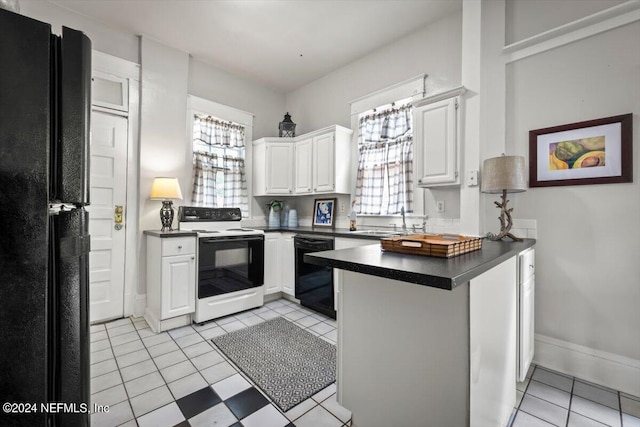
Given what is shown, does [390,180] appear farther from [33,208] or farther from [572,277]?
[33,208]

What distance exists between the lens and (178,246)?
281 cm

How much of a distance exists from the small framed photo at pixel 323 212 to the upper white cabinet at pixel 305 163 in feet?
0.96

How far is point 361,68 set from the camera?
3.69 m

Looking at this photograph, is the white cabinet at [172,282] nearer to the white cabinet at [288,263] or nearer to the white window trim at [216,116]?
the white window trim at [216,116]

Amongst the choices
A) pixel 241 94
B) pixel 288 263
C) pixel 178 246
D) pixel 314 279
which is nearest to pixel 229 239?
pixel 178 246

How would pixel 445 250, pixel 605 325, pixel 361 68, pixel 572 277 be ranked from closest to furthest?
pixel 445 250 → pixel 605 325 → pixel 572 277 → pixel 361 68

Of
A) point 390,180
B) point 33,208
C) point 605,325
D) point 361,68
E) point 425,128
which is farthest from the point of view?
point 361,68

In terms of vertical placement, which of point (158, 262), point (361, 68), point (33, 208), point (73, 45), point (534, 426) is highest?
point (361, 68)

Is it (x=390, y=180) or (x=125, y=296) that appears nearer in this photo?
(x=125, y=296)

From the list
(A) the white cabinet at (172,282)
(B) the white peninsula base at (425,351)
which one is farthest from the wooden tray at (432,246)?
(A) the white cabinet at (172,282)

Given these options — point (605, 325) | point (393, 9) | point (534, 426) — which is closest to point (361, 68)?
point (393, 9)

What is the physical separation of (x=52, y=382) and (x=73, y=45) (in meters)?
0.73

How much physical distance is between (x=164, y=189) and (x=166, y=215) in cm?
29

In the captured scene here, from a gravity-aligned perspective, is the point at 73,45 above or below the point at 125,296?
above
